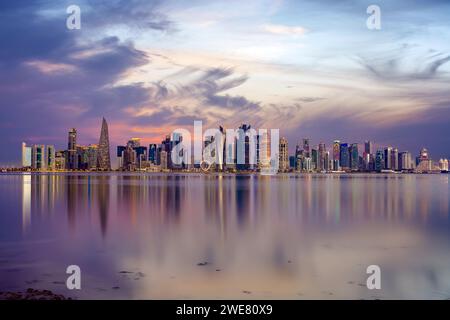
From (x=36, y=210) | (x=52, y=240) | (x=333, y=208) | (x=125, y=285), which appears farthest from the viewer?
(x=333, y=208)

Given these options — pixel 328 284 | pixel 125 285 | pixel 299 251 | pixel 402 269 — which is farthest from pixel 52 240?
pixel 402 269

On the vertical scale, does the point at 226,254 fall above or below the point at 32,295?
below

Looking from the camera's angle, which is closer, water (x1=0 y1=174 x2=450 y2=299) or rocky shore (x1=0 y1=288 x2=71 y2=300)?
rocky shore (x1=0 y1=288 x2=71 y2=300)

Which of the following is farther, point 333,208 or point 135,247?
point 333,208

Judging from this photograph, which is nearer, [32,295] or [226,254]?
[32,295]

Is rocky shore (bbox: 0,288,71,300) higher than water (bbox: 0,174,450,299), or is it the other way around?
rocky shore (bbox: 0,288,71,300)

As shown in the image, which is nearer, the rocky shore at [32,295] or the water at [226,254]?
the rocky shore at [32,295]

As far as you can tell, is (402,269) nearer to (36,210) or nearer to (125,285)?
(125,285)

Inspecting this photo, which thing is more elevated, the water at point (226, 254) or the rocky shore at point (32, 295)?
the rocky shore at point (32, 295)

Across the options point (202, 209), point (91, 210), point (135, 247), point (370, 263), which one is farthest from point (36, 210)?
point (370, 263)
